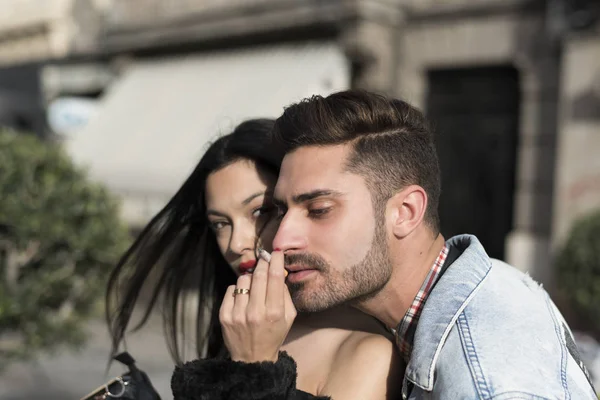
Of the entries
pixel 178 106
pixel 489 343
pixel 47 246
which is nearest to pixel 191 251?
pixel 489 343

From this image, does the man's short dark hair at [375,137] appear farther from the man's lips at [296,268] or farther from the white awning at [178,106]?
the white awning at [178,106]

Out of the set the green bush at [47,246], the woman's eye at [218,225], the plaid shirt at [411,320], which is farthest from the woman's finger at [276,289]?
the green bush at [47,246]

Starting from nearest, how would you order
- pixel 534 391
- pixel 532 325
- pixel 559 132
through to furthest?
pixel 534 391, pixel 532 325, pixel 559 132

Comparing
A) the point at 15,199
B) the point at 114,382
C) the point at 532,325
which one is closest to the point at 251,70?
the point at 15,199

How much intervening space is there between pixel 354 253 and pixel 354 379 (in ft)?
1.11

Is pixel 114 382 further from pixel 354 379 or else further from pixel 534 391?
pixel 534 391

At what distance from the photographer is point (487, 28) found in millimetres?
9320

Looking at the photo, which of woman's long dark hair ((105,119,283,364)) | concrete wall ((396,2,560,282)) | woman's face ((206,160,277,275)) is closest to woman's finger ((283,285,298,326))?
woman's face ((206,160,277,275))

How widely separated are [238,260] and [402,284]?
76 cm

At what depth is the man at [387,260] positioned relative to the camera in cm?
170

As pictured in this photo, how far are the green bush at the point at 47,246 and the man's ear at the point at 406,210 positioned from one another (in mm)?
2848

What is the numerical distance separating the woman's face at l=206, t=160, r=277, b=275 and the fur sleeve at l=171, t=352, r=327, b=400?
2.22 ft

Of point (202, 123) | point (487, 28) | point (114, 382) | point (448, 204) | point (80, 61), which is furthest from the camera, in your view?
point (80, 61)

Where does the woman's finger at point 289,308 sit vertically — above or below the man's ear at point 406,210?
below
